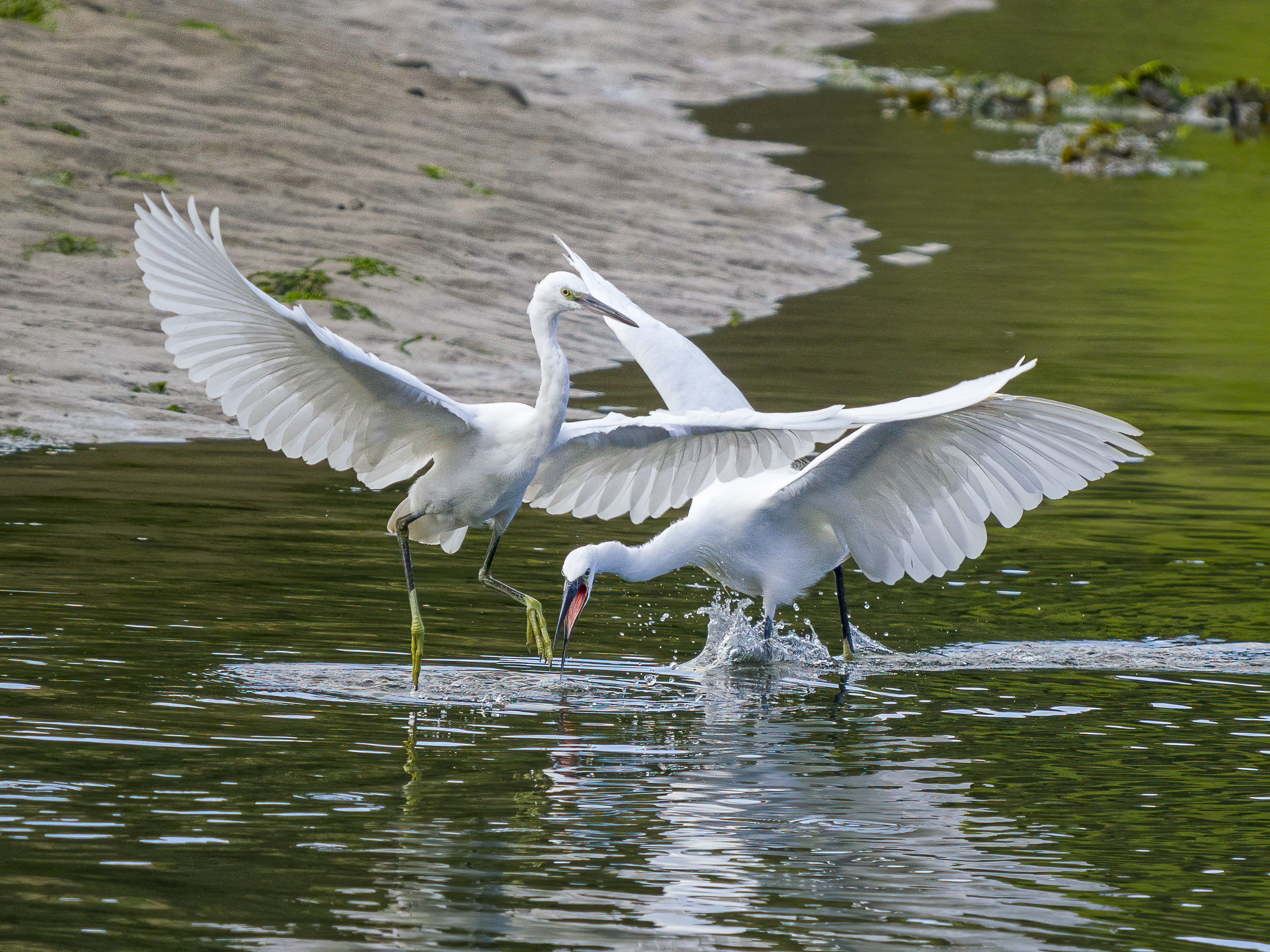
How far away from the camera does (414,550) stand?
30.9ft

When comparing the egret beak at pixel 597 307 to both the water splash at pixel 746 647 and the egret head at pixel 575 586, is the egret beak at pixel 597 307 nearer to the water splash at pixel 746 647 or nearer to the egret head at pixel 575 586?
the egret head at pixel 575 586

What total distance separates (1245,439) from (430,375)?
5125 mm

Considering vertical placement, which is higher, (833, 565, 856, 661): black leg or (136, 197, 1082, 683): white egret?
(136, 197, 1082, 683): white egret

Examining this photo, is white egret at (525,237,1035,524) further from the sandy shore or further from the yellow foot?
the sandy shore

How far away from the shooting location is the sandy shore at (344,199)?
12188 millimetres

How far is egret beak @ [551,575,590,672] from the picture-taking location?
24.0ft

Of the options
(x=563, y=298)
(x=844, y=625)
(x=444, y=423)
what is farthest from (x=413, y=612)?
(x=844, y=625)

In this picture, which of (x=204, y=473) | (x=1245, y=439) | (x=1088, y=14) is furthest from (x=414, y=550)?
(x=1088, y=14)

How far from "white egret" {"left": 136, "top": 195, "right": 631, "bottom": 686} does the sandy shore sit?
358cm

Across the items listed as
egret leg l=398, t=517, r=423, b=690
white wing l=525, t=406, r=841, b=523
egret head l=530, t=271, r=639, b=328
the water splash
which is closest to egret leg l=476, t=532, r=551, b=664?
egret leg l=398, t=517, r=423, b=690

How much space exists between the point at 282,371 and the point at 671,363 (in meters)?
2.43

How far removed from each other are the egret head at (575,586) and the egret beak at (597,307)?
89 cm

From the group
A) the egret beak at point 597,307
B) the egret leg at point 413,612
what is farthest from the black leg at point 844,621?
the egret leg at point 413,612

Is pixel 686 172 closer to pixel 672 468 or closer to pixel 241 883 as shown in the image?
pixel 672 468
